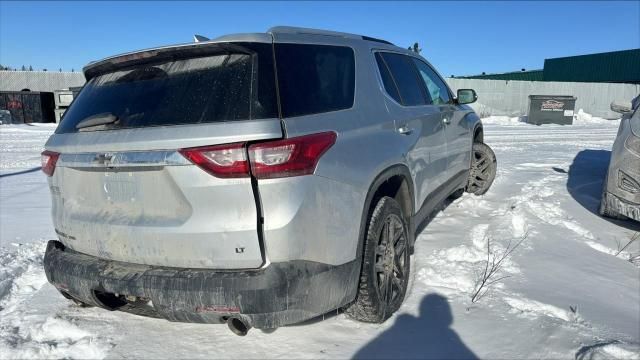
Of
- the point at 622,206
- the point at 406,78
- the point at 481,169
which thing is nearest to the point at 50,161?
the point at 406,78

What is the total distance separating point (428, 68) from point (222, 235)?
3.31 m

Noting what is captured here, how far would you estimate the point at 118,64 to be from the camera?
103 inches

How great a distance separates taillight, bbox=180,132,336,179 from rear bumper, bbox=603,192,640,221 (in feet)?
12.4

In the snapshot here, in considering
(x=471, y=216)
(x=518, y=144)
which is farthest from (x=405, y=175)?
(x=518, y=144)

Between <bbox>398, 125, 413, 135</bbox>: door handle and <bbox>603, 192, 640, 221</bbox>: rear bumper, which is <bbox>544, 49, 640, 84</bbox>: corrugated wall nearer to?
<bbox>603, 192, 640, 221</bbox>: rear bumper

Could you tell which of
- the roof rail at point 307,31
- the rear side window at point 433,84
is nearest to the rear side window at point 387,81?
the roof rail at point 307,31

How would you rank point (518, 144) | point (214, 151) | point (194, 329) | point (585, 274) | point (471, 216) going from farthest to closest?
point (518, 144), point (471, 216), point (585, 274), point (194, 329), point (214, 151)

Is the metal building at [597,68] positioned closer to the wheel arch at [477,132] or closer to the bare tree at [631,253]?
the wheel arch at [477,132]

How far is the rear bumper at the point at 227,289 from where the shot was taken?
2.08 meters

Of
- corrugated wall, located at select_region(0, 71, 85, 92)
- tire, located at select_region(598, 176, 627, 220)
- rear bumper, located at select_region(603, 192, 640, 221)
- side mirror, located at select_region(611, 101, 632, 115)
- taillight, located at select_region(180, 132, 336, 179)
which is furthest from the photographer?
corrugated wall, located at select_region(0, 71, 85, 92)

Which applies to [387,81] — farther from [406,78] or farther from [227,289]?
[227,289]

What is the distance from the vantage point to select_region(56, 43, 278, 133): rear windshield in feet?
7.06

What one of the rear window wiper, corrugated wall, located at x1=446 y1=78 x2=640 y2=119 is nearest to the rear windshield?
the rear window wiper

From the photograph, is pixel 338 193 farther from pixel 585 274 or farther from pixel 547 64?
pixel 547 64
